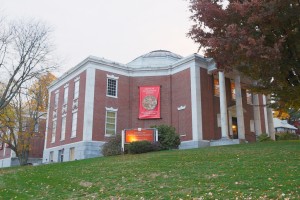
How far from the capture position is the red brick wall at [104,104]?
105ft

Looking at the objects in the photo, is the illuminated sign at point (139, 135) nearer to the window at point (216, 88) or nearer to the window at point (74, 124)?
the window at point (74, 124)

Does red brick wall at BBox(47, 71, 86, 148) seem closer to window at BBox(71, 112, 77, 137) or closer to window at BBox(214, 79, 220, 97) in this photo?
window at BBox(71, 112, 77, 137)

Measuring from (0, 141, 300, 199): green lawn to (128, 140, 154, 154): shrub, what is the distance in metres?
5.84

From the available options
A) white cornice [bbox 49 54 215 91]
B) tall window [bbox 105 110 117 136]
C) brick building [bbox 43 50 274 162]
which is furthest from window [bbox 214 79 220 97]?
tall window [bbox 105 110 117 136]

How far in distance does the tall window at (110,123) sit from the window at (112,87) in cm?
176

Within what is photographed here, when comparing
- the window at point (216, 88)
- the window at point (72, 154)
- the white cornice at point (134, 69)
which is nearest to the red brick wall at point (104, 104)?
the white cornice at point (134, 69)

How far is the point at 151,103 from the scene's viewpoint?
33656mm

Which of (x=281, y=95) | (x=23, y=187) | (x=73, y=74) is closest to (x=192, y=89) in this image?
(x=73, y=74)

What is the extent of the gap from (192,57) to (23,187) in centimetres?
2079

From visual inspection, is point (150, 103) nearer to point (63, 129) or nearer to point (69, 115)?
point (69, 115)

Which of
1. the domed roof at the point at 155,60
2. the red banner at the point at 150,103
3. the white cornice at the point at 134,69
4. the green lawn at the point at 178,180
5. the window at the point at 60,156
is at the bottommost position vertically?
the green lawn at the point at 178,180

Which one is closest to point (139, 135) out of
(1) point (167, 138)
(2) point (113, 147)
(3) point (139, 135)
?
(3) point (139, 135)

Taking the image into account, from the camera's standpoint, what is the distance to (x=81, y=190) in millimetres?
12680

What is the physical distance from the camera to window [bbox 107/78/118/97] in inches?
1323
